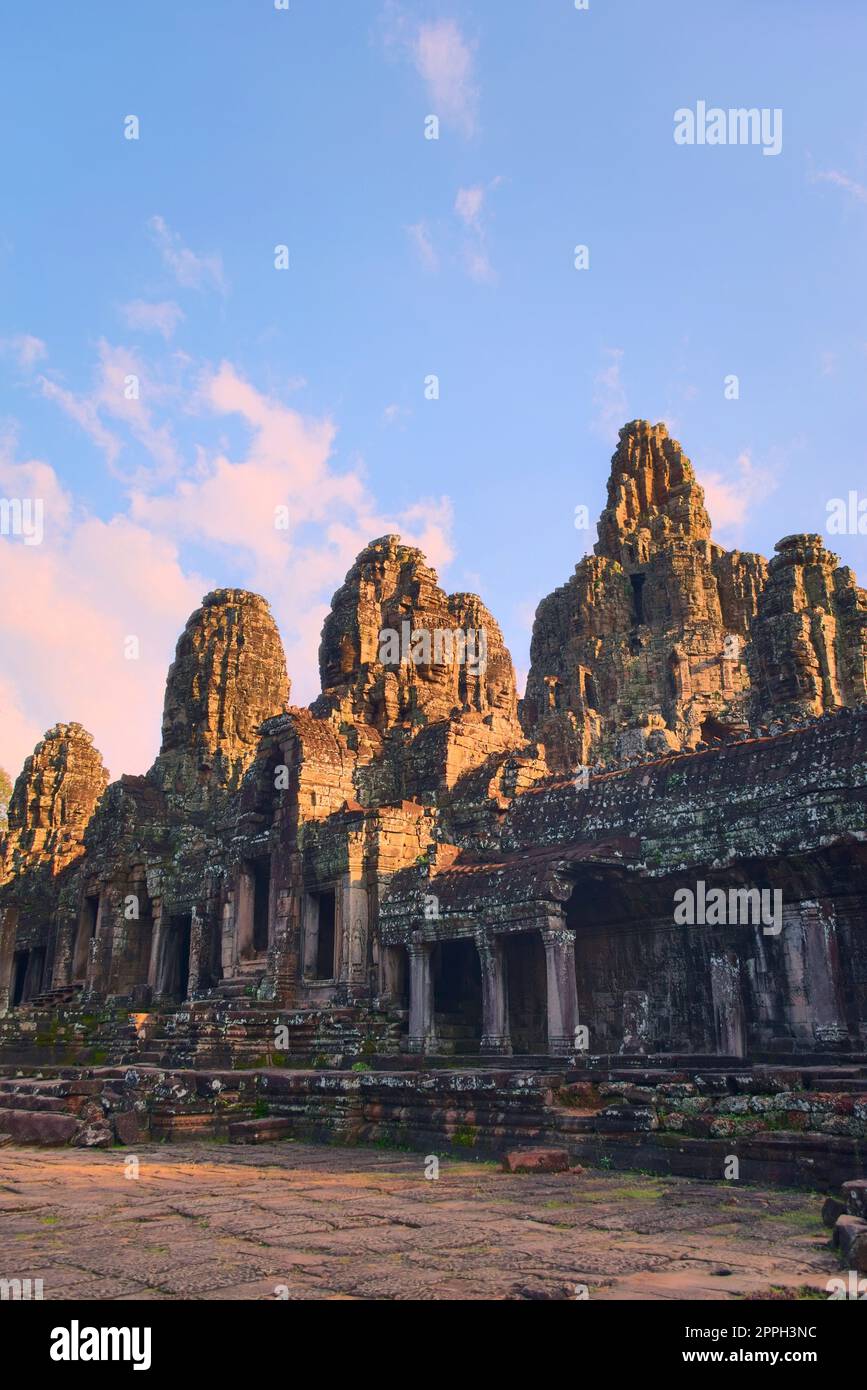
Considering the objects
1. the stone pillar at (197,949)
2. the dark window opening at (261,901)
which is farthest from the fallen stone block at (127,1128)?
the stone pillar at (197,949)

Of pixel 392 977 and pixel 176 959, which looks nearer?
pixel 392 977

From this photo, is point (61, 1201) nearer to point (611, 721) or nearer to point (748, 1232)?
point (748, 1232)

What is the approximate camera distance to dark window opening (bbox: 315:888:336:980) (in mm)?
23094

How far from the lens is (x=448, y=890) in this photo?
18.7 m

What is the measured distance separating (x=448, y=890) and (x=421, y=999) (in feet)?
6.89

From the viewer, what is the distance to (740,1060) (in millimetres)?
12188

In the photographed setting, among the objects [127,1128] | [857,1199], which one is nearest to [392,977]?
[127,1128]

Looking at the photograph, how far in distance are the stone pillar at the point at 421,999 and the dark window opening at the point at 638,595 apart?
52.3 meters

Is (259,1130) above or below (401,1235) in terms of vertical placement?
below

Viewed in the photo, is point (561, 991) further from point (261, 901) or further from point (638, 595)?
point (638, 595)

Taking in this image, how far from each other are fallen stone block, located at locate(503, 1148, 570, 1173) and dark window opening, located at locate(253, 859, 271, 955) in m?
15.4

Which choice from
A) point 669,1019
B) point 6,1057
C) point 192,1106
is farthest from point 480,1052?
point 6,1057

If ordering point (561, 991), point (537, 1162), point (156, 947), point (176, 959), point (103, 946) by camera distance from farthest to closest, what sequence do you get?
1. point (103, 946)
2. point (176, 959)
3. point (156, 947)
4. point (561, 991)
5. point (537, 1162)

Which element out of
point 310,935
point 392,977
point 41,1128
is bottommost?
point 41,1128
